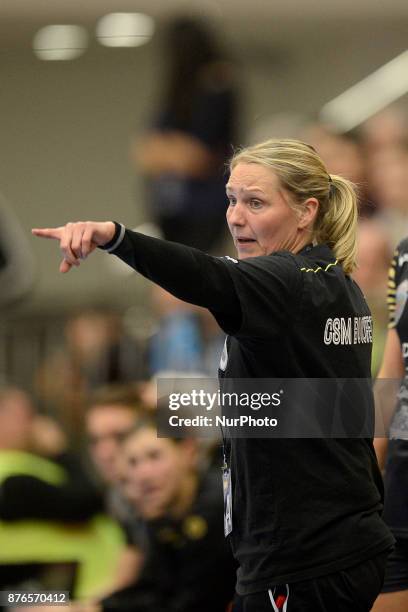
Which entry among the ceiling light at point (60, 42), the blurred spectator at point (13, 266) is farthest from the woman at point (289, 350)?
the ceiling light at point (60, 42)

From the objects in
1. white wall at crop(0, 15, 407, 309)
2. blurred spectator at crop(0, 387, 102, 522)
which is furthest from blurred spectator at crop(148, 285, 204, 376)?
white wall at crop(0, 15, 407, 309)

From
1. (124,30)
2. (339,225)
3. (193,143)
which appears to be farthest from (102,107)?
(339,225)

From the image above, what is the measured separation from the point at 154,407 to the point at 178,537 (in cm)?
52

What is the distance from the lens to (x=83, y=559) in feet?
12.2

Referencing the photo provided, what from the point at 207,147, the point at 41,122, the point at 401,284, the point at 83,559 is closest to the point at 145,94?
the point at 41,122

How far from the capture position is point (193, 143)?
4723 millimetres

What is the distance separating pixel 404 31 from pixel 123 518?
110 inches

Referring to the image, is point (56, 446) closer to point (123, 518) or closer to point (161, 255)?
point (123, 518)

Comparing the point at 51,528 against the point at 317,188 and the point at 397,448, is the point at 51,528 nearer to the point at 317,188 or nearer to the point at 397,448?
the point at 397,448

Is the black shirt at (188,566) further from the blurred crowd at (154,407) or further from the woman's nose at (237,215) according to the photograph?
the woman's nose at (237,215)

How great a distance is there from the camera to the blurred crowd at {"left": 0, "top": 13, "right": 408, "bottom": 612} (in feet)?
11.0

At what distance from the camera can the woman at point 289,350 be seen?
1.85 m

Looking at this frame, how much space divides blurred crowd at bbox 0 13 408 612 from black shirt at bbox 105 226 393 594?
0.79 meters

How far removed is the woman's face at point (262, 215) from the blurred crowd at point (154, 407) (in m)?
0.65
